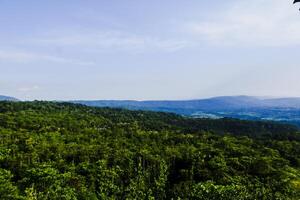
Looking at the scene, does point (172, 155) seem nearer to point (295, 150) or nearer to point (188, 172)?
point (188, 172)

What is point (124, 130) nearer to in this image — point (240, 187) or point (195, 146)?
point (195, 146)

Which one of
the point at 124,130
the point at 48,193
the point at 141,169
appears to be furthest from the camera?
A: the point at 124,130

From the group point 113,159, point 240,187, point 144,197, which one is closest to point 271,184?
point 240,187

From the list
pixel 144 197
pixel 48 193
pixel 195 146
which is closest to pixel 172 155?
pixel 195 146

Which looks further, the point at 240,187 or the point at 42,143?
the point at 42,143

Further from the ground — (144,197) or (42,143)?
(42,143)

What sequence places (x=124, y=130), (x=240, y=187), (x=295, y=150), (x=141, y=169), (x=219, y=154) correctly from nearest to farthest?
(x=240, y=187)
(x=141, y=169)
(x=219, y=154)
(x=295, y=150)
(x=124, y=130)
